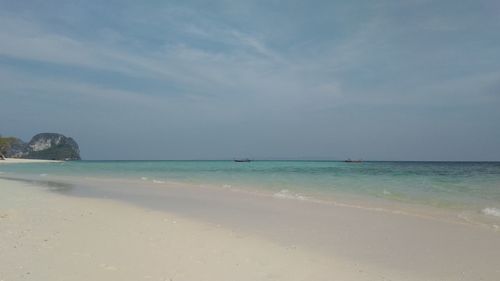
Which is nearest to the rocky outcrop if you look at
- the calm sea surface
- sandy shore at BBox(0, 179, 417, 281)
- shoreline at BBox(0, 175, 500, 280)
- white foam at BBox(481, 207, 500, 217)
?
the calm sea surface

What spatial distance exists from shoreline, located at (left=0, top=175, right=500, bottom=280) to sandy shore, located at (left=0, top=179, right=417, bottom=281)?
45cm

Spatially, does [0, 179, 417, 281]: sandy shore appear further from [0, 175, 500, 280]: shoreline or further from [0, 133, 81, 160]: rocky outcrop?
[0, 133, 81, 160]: rocky outcrop

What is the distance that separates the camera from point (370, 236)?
29.2 feet

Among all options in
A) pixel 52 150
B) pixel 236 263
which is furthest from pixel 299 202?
pixel 52 150

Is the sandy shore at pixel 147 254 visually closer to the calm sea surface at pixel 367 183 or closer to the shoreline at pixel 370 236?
the shoreline at pixel 370 236

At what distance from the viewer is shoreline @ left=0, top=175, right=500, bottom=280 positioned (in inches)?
257

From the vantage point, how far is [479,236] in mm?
9055

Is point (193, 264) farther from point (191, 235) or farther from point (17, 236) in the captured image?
point (17, 236)

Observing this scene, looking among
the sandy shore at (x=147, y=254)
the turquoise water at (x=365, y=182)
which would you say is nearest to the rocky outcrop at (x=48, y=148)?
the turquoise water at (x=365, y=182)

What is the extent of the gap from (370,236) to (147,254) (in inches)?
203

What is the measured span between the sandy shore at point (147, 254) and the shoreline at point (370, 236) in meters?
0.45

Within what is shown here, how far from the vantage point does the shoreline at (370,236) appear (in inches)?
257

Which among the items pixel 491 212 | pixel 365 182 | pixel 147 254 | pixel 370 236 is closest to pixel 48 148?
pixel 365 182

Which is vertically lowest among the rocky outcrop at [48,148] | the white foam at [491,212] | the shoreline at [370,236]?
the shoreline at [370,236]
